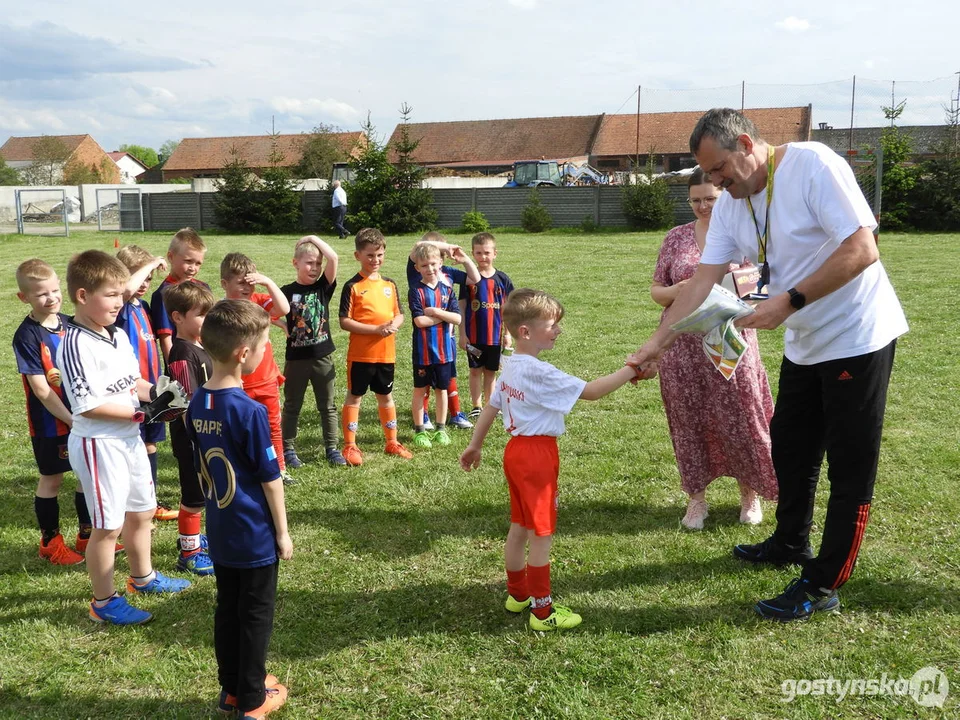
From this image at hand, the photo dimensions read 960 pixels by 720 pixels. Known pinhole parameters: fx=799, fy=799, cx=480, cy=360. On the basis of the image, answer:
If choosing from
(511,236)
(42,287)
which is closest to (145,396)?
(42,287)

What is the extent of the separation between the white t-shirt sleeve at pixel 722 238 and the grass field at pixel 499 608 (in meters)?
1.65

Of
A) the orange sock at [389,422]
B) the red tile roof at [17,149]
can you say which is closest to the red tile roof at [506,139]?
the red tile roof at [17,149]

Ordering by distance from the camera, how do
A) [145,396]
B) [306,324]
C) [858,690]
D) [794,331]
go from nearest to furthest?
[858,690], [794,331], [145,396], [306,324]

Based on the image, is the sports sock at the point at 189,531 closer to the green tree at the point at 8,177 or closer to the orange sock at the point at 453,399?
the orange sock at the point at 453,399

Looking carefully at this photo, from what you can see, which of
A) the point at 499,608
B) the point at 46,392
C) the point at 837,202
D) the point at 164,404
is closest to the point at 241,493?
the point at 164,404

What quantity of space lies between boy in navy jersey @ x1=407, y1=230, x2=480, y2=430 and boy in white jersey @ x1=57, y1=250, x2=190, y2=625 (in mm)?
2978

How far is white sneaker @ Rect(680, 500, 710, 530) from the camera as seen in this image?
483 centimetres

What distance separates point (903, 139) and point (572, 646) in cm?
2643

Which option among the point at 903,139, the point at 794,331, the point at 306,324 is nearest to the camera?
the point at 794,331

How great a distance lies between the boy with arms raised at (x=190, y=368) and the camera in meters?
4.41

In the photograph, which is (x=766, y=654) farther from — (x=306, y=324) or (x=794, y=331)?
(x=306, y=324)

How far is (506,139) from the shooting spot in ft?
199

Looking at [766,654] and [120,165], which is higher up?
[120,165]

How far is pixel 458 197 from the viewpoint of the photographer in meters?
29.1
